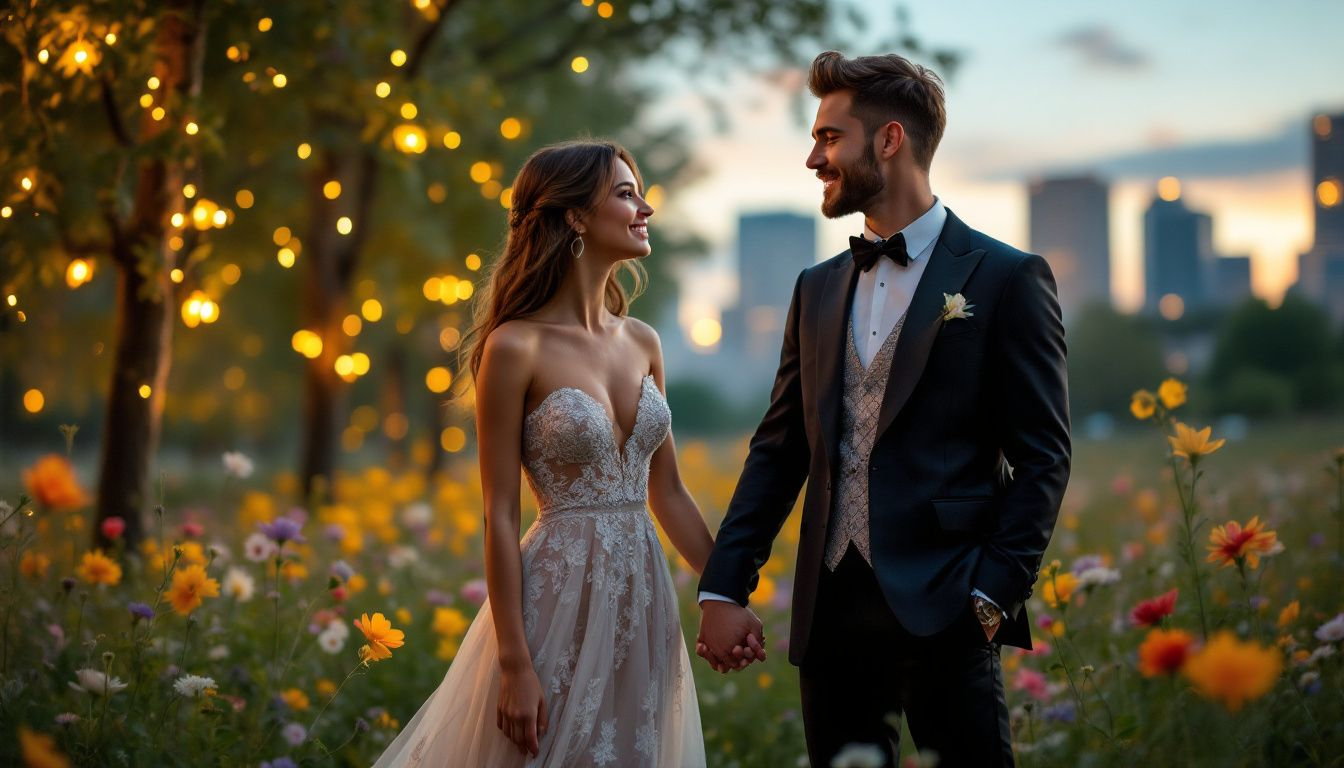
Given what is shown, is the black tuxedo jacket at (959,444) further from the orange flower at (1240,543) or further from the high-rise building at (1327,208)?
the high-rise building at (1327,208)

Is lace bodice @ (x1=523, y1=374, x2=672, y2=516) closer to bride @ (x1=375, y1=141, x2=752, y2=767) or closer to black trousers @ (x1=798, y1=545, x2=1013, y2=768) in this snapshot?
bride @ (x1=375, y1=141, x2=752, y2=767)

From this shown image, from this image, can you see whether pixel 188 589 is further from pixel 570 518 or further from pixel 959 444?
pixel 959 444

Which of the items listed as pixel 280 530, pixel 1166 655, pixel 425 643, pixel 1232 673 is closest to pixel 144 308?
pixel 425 643

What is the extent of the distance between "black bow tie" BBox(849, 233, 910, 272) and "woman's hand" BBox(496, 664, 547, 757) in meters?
1.48

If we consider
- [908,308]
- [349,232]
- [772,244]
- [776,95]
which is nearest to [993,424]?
[908,308]

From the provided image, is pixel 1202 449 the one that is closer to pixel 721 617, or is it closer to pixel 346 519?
pixel 721 617

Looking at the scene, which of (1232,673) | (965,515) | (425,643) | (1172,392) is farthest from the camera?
(425,643)

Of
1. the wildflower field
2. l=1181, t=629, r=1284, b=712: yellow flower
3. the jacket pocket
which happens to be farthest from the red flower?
l=1181, t=629, r=1284, b=712: yellow flower

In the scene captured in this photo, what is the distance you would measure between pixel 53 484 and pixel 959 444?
332 centimetres

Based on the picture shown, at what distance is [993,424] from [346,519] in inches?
168

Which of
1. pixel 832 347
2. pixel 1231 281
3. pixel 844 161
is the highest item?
pixel 1231 281

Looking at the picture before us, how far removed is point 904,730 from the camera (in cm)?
450

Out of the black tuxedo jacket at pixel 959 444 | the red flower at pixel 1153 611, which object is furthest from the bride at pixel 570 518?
the red flower at pixel 1153 611

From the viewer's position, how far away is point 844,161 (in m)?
3.08
